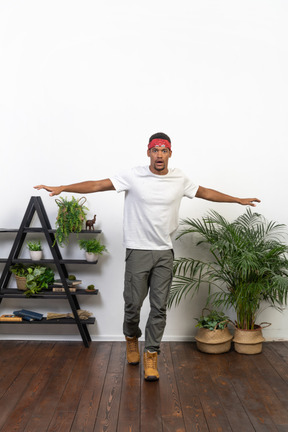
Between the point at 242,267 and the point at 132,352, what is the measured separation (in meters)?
0.98

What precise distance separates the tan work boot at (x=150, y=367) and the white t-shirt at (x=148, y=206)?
70 cm

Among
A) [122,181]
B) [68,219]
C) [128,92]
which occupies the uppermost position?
[128,92]

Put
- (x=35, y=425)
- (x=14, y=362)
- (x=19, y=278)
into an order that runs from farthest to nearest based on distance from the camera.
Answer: (x=19, y=278) < (x=14, y=362) < (x=35, y=425)

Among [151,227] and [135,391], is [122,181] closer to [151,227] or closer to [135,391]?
[151,227]

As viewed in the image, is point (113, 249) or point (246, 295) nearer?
point (246, 295)

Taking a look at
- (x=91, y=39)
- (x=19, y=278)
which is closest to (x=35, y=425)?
(x=19, y=278)

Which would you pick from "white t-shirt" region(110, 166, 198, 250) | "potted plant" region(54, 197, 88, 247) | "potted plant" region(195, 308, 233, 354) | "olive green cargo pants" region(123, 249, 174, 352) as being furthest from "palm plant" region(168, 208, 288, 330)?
"potted plant" region(54, 197, 88, 247)

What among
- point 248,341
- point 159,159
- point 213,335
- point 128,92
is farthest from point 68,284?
point 128,92

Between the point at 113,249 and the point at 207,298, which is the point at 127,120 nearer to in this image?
the point at 113,249

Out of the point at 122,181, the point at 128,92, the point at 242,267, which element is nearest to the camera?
the point at 122,181

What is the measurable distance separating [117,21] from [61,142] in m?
1.07

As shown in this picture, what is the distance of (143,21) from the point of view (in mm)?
4238

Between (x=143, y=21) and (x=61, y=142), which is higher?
(x=143, y=21)

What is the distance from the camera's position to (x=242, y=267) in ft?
12.2
